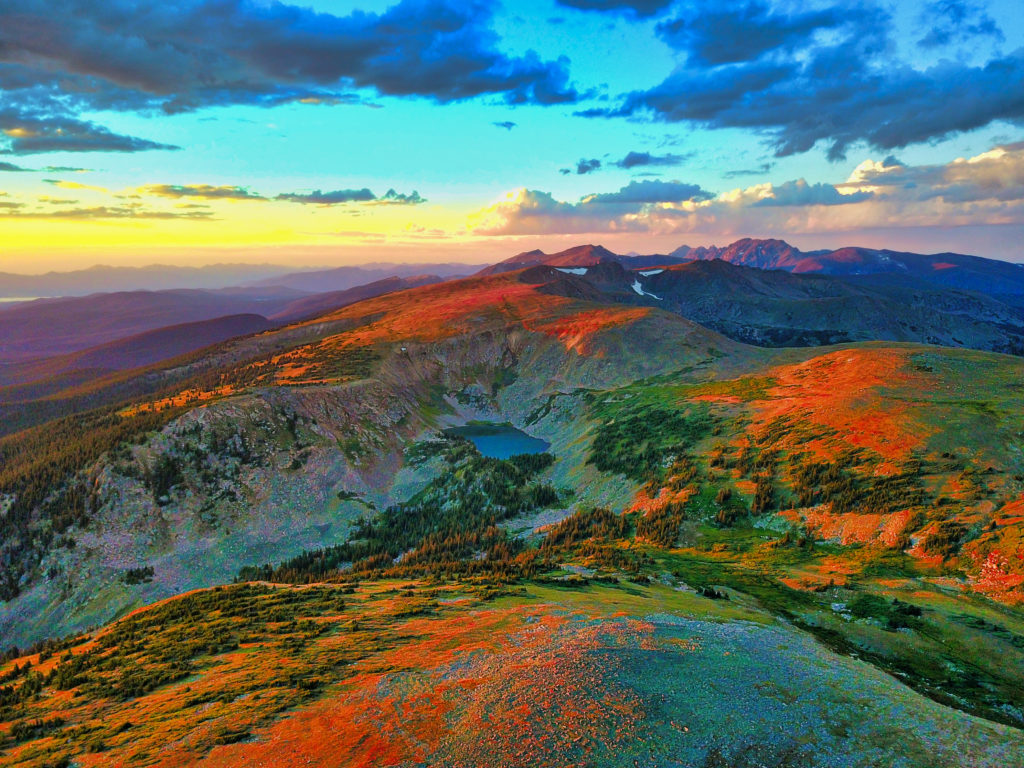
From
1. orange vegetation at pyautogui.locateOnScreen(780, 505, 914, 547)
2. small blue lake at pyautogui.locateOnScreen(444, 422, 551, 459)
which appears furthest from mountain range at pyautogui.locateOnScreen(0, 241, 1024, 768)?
small blue lake at pyautogui.locateOnScreen(444, 422, 551, 459)

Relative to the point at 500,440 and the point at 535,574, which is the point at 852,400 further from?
the point at 500,440

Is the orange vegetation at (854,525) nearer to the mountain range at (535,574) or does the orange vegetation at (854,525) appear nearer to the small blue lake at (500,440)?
the mountain range at (535,574)

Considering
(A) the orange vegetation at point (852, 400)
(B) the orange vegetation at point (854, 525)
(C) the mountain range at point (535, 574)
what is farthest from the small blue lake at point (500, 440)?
(B) the orange vegetation at point (854, 525)

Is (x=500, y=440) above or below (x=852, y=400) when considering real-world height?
below

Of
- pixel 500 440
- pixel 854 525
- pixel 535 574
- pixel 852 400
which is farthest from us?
pixel 500 440

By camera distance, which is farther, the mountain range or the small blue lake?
the small blue lake

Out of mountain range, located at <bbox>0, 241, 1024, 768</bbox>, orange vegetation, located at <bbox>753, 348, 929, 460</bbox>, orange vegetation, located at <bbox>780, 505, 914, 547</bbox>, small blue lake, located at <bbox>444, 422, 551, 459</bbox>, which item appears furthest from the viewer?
small blue lake, located at <bbox>444, 422, 551, 459</bbox>

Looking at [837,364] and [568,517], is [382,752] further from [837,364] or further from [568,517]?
[837,364]

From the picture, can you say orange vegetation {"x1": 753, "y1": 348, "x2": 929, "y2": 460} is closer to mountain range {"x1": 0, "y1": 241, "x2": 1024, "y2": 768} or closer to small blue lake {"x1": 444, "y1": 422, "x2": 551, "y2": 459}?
mountain range {"x1": 0, "y1": 241, "x2": 1024, "y2": 768}

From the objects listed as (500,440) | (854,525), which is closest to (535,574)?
(854,525)

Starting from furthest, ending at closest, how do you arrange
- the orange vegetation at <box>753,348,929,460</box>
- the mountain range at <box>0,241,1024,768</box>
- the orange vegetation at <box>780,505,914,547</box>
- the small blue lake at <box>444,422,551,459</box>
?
1. the small blue lake at <box>444,422,551,459</box>
2. the orange vegetation at <box>753,348,929,460</box>
3. the orange vegetation at <box>780,505,914,547</box>
4. the mountain range at <box>0,241,1024,768</box>
